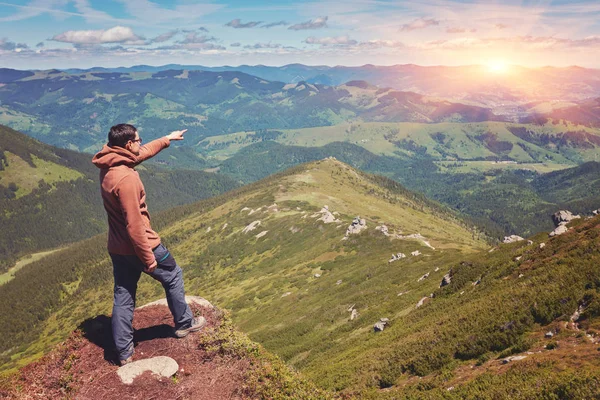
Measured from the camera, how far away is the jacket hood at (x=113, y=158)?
510 inches

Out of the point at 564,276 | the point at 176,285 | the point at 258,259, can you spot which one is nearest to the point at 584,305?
the point at 564,276

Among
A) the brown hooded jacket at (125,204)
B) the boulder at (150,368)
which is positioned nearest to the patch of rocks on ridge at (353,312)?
the boulder at (150,368)

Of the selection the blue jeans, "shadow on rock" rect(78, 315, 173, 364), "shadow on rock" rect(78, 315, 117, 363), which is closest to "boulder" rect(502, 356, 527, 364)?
the blue jeans

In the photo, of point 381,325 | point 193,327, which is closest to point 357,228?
point 381,325

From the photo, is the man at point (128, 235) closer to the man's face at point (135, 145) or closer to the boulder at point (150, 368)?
the man's face at point (135, 145)

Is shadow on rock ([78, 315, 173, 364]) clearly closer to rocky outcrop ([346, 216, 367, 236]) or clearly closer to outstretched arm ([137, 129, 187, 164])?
outstretched arm ([137, 129, 187, 164])

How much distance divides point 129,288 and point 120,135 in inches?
230

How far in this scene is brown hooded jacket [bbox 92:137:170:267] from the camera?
501 inches

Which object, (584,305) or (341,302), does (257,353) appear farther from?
(341,302)

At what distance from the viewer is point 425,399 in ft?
61.4

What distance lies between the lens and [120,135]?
525 inches

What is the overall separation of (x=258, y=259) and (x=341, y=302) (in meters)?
107

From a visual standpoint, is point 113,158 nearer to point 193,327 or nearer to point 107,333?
point 193,327

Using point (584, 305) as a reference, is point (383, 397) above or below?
below
